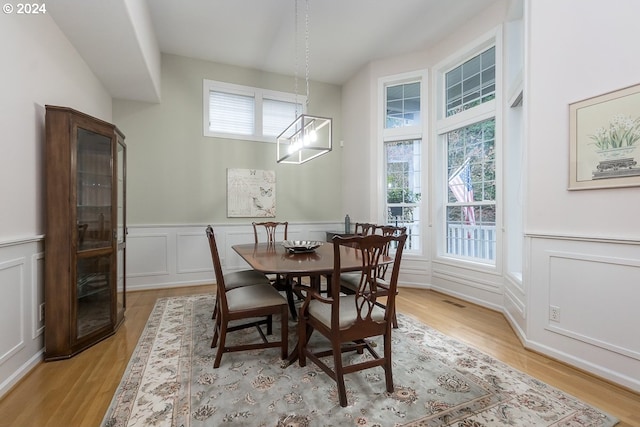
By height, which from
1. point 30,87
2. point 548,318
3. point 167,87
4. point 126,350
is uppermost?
point 167,87

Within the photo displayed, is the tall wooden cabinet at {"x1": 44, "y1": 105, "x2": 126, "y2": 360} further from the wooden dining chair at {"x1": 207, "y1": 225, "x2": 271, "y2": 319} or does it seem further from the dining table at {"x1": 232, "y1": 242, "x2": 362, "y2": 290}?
the dining table at {"x1": 232, "y1": 242, "x2": 362, "y2": 290}

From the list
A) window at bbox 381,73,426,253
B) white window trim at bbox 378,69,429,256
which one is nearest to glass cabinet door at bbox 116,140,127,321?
white window trim at bbox 378,69,429,256

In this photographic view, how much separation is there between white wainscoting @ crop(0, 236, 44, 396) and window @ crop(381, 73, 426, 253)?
4091mm

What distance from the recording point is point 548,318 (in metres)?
2.41

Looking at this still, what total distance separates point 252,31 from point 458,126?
3.07m

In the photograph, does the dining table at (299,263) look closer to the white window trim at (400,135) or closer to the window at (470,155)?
the window at (470,155)

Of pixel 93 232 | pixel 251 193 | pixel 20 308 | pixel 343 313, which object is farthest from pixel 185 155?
pixel 343 313

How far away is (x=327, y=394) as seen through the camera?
1837mm

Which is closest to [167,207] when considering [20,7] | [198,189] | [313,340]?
[198,189]

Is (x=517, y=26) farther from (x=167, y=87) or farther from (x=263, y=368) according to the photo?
(x=167, y=87)

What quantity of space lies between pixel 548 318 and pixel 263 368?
2.32m

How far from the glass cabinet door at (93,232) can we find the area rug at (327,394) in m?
0.59

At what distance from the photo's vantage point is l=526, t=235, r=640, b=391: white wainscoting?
1956 mm

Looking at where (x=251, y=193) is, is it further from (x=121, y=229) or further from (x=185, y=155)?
(x=121, y=229)
